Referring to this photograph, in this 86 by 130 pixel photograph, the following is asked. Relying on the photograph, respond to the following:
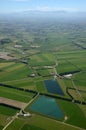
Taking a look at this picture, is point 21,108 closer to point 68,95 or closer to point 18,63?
point 68,95

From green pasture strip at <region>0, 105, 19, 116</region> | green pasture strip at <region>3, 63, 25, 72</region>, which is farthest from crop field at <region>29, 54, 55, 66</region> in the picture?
green pasture strip at <region>0, 105, 19, 116</region>

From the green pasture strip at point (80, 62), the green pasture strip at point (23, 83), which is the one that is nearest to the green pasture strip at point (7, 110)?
the green pasture strip at point (23, 83)

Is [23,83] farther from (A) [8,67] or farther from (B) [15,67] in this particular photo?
(A) [8,67]

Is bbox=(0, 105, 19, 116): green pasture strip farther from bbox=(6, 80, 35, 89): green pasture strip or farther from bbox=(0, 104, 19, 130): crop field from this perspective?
bbox=(6, 80, 35, 89): green pasture strip

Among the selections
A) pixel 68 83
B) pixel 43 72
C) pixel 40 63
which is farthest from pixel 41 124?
pixel 40 63

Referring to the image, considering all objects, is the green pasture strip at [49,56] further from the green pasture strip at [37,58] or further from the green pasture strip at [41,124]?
the green pasture strip at [41,124]

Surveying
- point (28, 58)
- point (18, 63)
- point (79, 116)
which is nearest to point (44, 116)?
point (79, 116)

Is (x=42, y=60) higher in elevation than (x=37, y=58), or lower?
lower
